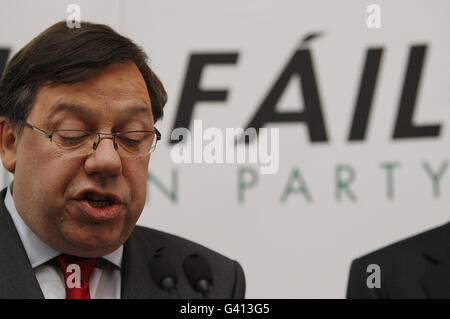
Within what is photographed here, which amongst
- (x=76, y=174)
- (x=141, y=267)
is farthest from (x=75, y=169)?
(x=141, y=267)

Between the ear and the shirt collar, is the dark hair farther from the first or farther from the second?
the shirt collar

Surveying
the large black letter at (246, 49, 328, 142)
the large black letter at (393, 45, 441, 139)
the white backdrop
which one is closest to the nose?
the white backdrop

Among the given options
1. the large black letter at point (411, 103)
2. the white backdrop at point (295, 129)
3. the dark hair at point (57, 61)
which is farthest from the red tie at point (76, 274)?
the large black letter at point (411, 103)

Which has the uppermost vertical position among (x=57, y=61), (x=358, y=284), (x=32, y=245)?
(x=57, y=61)

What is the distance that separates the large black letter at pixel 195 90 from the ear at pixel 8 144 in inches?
27.6

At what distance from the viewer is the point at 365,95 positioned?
2.29m

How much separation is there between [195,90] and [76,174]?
32.2 inches

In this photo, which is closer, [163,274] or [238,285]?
[163,274]

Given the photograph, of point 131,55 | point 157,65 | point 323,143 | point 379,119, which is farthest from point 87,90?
point 379,119

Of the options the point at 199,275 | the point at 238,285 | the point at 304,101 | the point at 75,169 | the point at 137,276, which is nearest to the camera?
the point at 199,275

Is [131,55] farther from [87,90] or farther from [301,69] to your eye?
[301,69]

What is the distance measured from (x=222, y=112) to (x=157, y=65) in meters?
0.31

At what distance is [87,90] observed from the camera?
1552mm

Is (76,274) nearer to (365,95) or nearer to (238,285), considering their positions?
(238,285)
